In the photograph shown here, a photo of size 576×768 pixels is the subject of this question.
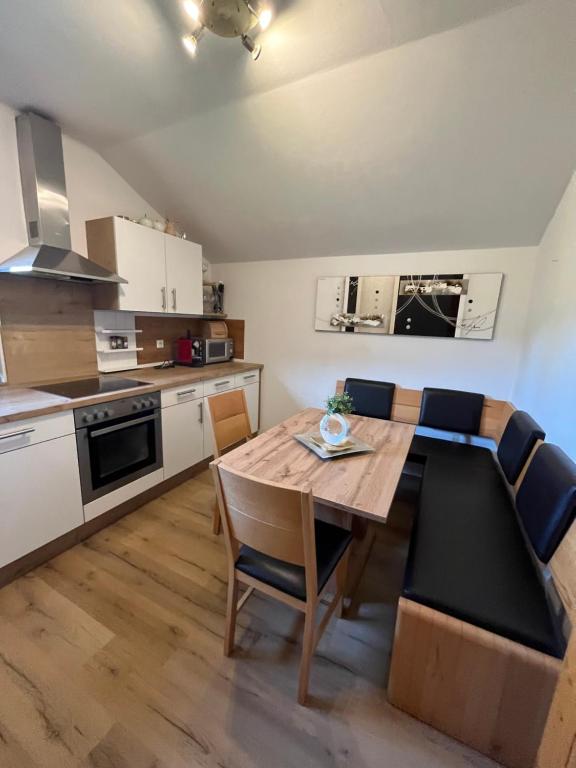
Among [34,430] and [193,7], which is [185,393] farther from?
[193,7]

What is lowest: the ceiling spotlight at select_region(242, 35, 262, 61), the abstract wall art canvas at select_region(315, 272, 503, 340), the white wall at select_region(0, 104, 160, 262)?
the abstract wall art canvas at select_region(315, 272, 503, 340)

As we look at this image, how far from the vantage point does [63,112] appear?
1.93m

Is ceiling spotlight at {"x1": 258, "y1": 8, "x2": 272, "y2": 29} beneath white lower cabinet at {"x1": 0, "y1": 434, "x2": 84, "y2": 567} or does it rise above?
above

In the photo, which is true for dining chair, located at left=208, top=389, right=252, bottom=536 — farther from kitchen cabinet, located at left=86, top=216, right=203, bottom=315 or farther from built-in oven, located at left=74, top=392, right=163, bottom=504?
kitchen cabinet, located at left=86, top=216, right=203, bottom=315

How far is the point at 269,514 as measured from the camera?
1.03 metres

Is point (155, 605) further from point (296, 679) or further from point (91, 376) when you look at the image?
point (91, 376)

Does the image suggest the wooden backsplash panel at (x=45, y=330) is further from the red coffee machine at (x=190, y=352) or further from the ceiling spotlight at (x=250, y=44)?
the ceiling spotlight at (x=250, y=44)

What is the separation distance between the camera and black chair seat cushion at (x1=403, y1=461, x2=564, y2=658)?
0.99 m

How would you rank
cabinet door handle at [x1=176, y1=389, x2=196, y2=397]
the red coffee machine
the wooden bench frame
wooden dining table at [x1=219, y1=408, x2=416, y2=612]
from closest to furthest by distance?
the wooden bench frame → wooden dining table at [x1=219, y1=408, x2=416, y2=612] → cabinet door handle at [x1=176, y1=389, x2=196, y2=397] → the red coffee machine

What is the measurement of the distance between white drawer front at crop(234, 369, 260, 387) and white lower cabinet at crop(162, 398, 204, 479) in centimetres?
53

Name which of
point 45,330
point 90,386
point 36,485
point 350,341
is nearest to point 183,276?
point 45,330

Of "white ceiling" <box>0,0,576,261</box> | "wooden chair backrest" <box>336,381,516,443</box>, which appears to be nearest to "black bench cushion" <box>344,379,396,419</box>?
"wooden chair backrest" <box>336,381,516,443</box>

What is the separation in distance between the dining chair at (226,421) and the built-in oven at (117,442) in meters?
0.61

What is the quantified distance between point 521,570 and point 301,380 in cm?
234
